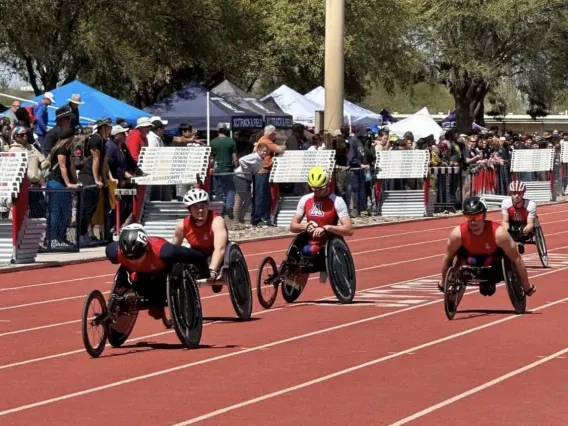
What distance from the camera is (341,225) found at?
1712 cm

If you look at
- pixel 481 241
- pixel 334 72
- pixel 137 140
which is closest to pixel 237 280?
pixel 481 241

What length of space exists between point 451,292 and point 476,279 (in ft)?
1.33

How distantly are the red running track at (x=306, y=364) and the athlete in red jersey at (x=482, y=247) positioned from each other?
1.72ft

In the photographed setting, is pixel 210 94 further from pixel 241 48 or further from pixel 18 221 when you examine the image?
pixel 18 221

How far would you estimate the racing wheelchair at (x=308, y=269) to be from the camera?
17.0 m

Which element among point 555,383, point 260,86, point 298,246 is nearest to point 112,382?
point 555,383

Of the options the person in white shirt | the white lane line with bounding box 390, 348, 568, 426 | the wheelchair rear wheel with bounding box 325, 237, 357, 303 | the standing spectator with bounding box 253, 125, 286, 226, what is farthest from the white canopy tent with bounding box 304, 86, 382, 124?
the white lane line with bounding box 390, 348, 568, 426

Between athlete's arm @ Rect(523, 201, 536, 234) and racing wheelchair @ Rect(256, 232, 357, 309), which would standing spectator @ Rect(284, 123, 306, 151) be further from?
racing wheelchair @ Rect(256, 232, 357, 309)

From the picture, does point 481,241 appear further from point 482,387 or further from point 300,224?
point 482,387

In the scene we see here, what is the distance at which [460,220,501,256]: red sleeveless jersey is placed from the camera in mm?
15938

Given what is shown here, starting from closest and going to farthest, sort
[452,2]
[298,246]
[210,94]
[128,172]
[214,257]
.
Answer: [214,257]
[298,246]
[128,172]
[210,94]
[452,2]

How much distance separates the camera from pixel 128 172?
24.9 meters

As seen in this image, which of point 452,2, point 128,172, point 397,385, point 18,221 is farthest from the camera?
point 452,2

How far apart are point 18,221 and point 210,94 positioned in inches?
676
